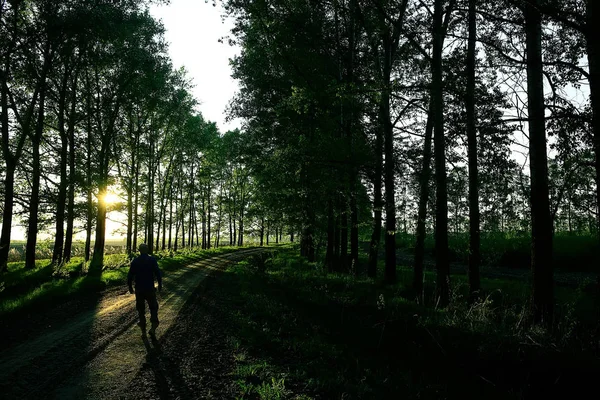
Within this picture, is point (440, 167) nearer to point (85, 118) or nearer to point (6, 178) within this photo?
point (6, 178)

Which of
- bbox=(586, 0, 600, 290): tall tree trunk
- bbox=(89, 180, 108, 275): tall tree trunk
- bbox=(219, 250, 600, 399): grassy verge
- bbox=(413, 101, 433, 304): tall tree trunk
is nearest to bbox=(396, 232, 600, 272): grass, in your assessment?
bbox=(413, 101, 433, 304): tall tree trunk

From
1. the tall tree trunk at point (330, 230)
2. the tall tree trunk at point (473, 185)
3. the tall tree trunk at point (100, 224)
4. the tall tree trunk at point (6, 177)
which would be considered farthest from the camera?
the tall tree trunk at point (100, 224)

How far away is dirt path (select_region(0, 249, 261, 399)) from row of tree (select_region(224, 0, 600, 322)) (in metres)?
7.75

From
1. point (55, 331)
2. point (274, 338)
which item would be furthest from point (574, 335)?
point (55, 331)

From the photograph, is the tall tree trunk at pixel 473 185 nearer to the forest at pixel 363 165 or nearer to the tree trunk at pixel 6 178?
the forest at pixel 363 165

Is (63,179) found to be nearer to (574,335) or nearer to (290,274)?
(290,274)

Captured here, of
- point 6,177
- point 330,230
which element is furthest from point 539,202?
point 6,177

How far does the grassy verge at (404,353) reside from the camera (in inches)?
204

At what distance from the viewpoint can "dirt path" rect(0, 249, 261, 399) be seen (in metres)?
5.03

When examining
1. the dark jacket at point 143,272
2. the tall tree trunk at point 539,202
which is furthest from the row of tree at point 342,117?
the dark jacket at point 143,272

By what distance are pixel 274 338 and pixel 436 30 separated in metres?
9.11

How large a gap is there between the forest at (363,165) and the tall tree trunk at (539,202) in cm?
3

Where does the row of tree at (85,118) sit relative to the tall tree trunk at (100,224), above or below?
above

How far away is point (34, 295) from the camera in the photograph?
10.9m
